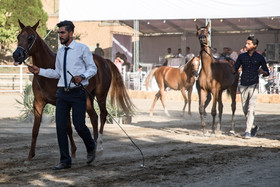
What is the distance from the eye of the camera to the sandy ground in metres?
6.77

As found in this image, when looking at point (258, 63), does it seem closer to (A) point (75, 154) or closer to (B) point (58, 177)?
(A) point (75, 154)

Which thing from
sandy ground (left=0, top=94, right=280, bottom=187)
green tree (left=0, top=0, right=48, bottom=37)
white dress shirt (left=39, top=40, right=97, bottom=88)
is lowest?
sandy ground (left=0, top=94, right=280, bottom=187)

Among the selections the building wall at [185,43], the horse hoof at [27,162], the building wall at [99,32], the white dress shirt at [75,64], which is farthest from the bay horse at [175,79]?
the building wall at [99,32]

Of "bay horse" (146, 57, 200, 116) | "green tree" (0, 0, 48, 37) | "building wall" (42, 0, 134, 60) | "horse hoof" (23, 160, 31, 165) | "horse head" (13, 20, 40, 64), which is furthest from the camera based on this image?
"building wall" (42, 0, 134, 60)

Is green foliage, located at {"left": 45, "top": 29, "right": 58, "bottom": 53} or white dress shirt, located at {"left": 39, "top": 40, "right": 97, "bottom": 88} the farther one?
green foliage, located at {"left": 45, "top": 29, "right": 58, "bottom": 53}

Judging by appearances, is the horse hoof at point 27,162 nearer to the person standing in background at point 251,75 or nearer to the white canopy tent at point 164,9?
the person standing in background at point 251,75

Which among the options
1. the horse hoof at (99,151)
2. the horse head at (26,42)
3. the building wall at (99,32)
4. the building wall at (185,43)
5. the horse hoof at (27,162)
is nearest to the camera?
the horse head at (26,42)

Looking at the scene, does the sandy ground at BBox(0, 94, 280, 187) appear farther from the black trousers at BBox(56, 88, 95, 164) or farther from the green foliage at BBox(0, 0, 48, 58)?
the green foliage at BBox(0, 0, 48, 58)

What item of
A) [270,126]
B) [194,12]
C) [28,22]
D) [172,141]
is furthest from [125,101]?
[28,22]

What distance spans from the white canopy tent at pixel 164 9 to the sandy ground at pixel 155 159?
9.25 meters

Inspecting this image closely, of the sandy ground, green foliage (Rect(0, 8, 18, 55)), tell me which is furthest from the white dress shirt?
green foliage (Rect(0, 8, 18, 55))

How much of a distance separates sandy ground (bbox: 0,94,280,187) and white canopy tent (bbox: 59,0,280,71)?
364 inches

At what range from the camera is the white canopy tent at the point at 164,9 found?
874 inches

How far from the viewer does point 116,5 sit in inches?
962
